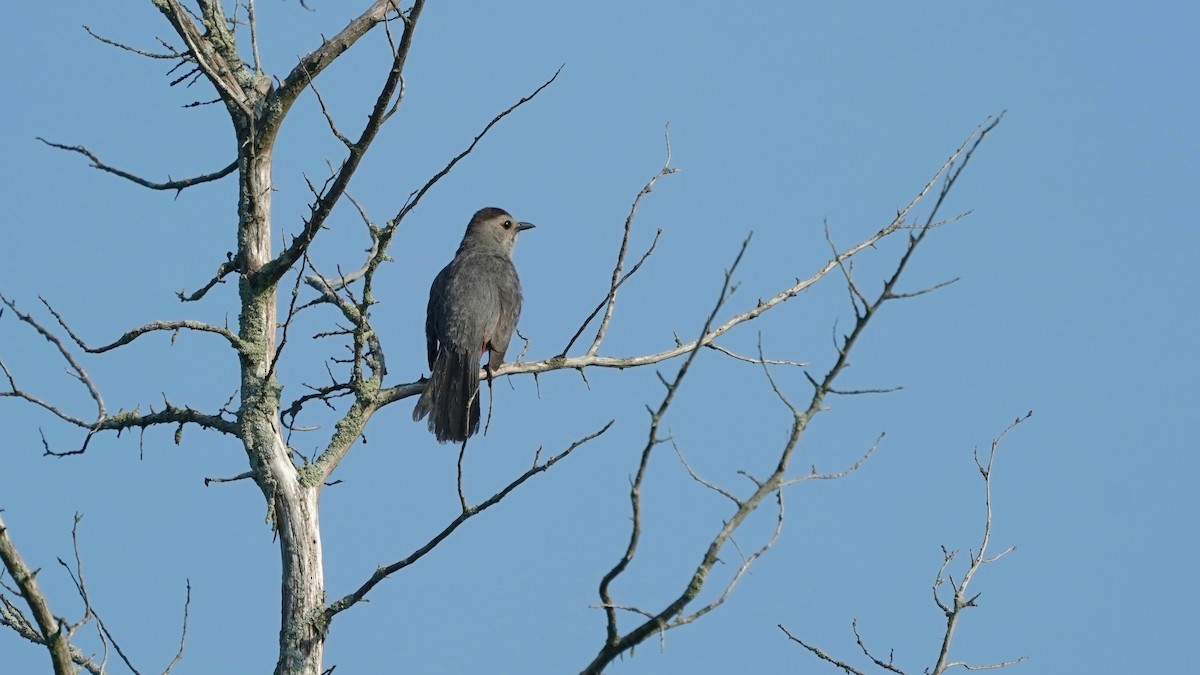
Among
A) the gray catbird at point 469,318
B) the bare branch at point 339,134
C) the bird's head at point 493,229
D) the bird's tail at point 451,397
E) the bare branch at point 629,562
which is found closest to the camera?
the bare branch at point 629,562

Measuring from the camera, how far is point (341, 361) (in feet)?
19.6

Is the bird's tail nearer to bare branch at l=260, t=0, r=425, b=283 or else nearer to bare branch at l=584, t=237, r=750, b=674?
bare branch at l=260, t=0, r=425, b=283

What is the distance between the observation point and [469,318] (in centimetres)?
791

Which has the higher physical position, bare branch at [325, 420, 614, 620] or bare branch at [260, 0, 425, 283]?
bare branch at [260, 0, 425, 283]

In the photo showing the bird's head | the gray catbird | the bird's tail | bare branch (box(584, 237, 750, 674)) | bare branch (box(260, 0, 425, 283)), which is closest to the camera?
bare branch (box(584, 237, 750, 674))

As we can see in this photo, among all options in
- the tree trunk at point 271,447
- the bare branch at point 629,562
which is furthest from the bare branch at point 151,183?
the bare branch at point 629,562

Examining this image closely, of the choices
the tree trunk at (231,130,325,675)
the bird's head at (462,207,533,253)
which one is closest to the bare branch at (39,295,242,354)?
the tree trunk at (231,130,325,675)

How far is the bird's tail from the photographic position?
23.0 feet

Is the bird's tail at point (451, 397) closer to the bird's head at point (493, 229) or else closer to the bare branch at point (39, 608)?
the bird's head at point (493, 229)

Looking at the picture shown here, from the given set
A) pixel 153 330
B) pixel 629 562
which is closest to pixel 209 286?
pixel 153 330

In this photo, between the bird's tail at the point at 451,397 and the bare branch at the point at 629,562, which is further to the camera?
the bird's tail at the point at 451,397

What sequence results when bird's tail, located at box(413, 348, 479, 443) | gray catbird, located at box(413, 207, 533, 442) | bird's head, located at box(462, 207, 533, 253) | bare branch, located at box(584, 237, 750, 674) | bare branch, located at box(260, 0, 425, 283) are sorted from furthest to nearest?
bird's head, located at box(462, 207, 533, 253), gray catbird, located at box(413, 207, 533, 442), bird's tail, located at box(413, 348, 479, 443), bare branch, located at box(260, 0, 425, 283), bare branch, located at box(584, 237, 750, 674)

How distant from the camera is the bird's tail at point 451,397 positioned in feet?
23.0

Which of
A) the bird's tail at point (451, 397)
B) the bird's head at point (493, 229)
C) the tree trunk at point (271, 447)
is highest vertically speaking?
the bird's head at point (493, 229)
